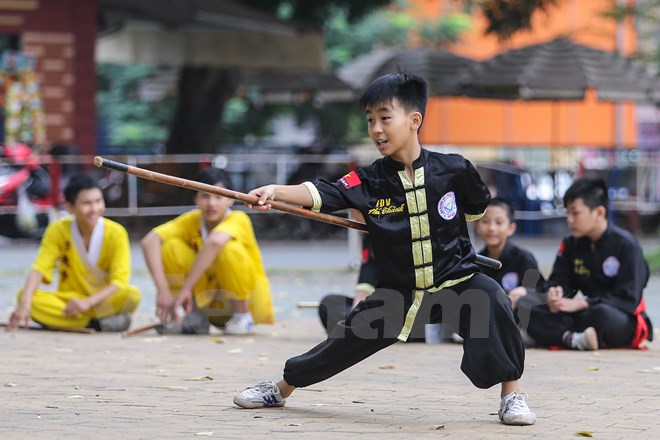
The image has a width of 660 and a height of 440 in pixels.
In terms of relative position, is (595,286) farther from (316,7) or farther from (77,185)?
(316,7)

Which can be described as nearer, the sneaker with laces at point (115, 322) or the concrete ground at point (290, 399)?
the concrete ground at point (290, 399)

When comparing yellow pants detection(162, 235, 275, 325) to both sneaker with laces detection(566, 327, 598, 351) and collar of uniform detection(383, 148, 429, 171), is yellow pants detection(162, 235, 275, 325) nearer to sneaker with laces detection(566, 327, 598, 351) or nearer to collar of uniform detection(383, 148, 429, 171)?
sneaker with laces detection(566, 327, 598, 351)

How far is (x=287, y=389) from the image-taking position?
5.91 m

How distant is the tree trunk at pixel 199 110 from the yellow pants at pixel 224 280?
1125cm

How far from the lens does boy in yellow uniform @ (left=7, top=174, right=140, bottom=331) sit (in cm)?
883

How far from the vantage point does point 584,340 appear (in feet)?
27.1

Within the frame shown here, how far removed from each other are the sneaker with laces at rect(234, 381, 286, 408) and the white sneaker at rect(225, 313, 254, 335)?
3.26 m

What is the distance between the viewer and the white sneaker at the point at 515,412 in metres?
5.47

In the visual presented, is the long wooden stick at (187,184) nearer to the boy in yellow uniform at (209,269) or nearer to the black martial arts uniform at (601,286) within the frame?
the black martial arts uniform at (601,286)

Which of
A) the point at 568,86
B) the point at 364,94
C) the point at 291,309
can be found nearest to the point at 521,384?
the point at 364,94

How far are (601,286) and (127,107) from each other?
26.2m

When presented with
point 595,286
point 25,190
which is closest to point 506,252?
point 595,286

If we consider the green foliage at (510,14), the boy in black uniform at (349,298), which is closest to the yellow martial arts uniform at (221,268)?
the boy in black uniform at (349,298)

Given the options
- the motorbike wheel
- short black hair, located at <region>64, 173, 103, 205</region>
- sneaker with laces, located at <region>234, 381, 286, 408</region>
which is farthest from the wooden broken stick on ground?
→ the motorbike wheel
